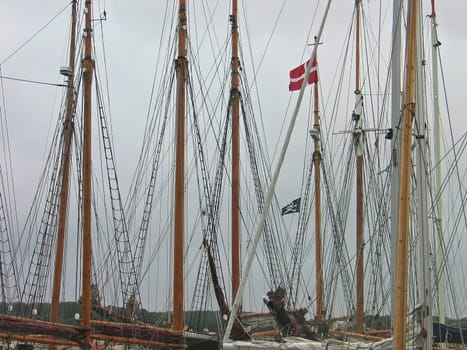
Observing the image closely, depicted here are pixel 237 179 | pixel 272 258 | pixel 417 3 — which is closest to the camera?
pixel 417 3

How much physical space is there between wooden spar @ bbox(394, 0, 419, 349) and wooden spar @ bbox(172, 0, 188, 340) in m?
13.1

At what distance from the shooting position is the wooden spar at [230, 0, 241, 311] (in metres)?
32.9

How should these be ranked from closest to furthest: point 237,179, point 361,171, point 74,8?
point 74,8
point 237,179
point 361,171

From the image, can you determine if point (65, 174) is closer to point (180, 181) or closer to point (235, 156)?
point (180, 181)

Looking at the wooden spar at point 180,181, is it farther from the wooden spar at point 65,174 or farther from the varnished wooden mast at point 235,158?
the varnished wooden mast at point 235,158

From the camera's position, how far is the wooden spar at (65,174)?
31328 mm

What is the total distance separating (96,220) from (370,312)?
13.5 metres

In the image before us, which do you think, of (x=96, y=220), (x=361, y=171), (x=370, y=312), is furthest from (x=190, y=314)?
(x=361, y=171)

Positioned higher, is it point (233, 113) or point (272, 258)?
point (233, 113)

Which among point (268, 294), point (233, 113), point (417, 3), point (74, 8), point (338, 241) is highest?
point (74, 8)

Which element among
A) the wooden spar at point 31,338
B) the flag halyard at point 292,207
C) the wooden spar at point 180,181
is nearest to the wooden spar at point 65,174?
the wooden spar at point 180,181

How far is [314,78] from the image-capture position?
4062 cm

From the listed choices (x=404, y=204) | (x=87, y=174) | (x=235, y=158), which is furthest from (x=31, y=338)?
(x=404, y=204)

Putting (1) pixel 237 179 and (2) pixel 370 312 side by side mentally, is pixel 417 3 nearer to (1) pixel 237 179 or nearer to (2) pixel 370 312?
(1) pixel 237 179
